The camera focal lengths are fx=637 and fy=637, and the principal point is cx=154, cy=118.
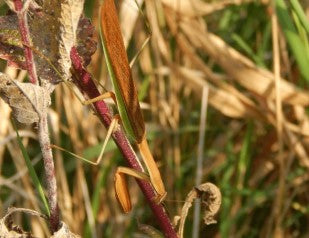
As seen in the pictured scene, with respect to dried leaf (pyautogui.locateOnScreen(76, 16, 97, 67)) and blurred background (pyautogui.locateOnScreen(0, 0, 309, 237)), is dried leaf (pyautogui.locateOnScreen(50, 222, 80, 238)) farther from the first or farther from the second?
blurred background (pyautogui.locateOnScreen(0, 0, 309, 237))

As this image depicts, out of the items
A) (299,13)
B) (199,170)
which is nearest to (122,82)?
(299,13)

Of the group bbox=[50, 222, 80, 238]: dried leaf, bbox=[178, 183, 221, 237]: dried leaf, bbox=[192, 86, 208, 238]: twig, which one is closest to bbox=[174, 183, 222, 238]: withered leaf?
bbox=[178, 183, 221, 237]: dried leaf

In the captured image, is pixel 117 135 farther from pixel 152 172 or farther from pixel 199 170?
pixel 199 170

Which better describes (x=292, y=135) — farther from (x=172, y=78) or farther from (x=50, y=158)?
(x=50, y=158)

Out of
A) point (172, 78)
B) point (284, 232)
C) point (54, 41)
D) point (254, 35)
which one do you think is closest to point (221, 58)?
point (172, 78)

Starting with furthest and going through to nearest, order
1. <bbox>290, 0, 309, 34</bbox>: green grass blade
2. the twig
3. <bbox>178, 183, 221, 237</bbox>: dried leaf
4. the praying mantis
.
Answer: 1. the twig
2. <bbox>290, 0, 309, 34</bbox>: green grass blade
3. <bbox>178, 183, 221, 237</bbox>: dried leaf
4. the praying mantis

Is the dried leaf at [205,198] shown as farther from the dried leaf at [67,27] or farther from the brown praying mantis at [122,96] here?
the dried leaf at [67,27]
